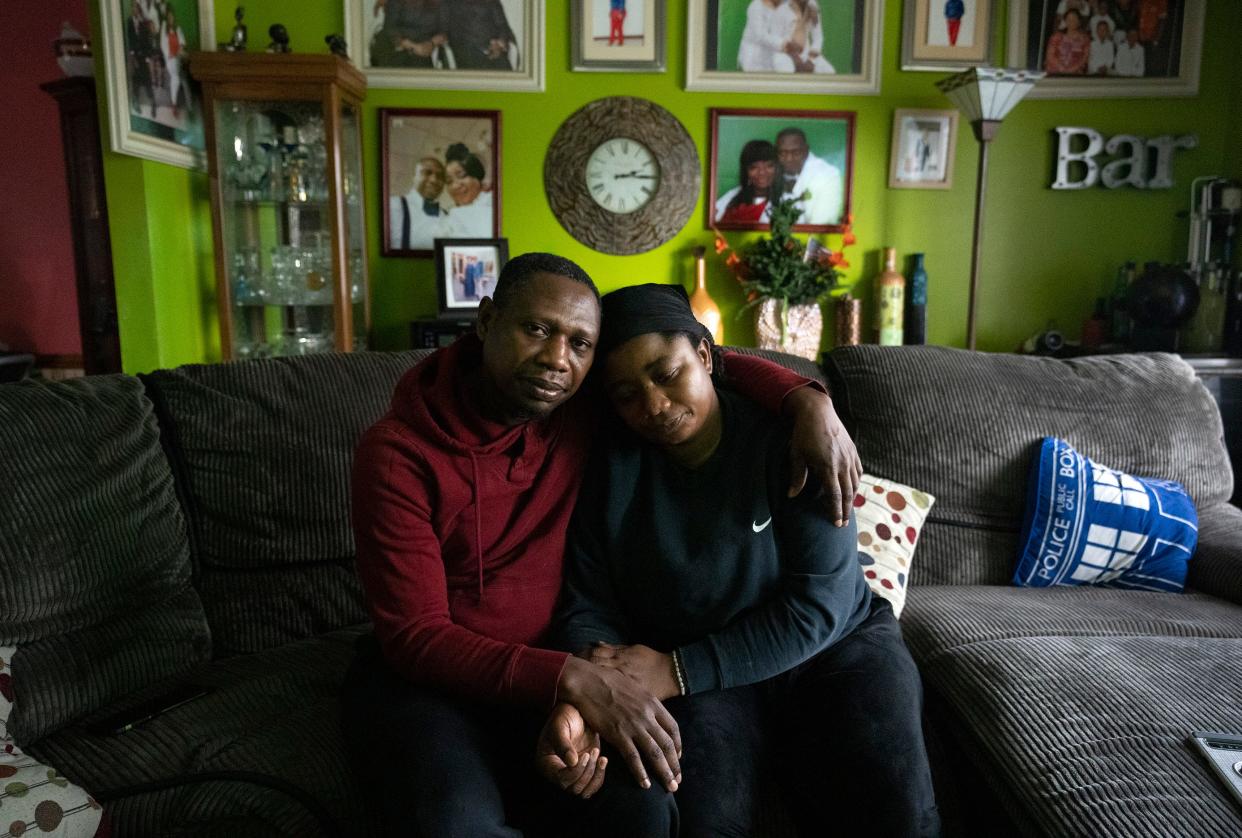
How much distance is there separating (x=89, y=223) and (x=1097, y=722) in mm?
3560

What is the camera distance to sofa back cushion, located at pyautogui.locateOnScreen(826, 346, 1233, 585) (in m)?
1.87

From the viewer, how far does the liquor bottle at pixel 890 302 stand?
3.55 metres

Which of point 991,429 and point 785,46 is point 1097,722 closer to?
point 991,429

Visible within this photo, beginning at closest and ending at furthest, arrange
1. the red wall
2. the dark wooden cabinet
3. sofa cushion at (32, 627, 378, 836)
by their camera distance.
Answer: sofa cushion at (32, 627, 378, 836) < the dark wooden cabinet < the red wall

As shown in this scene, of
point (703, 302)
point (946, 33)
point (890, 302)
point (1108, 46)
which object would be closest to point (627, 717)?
point (703, 302)

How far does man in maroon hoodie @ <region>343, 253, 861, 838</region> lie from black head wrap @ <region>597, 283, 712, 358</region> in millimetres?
38

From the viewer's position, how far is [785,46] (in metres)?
3.53

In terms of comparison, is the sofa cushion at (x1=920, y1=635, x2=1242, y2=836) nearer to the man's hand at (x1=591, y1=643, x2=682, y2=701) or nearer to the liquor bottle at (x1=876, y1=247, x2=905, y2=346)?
the man's hand at (x1=591, y1=643, x2=682, y2=701)

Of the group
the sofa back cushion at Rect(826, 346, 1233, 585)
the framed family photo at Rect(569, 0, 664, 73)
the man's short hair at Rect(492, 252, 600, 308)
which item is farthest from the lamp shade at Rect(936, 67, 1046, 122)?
the man's short hair at Rect(492, 252, 600, 308)

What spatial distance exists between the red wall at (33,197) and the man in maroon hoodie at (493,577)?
4425 millimetres

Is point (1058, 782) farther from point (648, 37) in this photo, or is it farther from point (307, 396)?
point (648, 37)

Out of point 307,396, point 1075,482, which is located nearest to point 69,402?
point 307,396

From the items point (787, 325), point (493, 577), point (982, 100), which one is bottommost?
point (493, 577)

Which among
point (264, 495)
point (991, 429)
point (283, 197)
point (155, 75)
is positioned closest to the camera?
point (264, 495)
